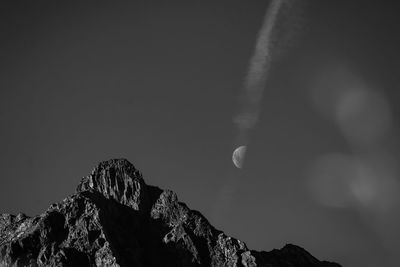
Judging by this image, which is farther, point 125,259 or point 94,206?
point 94,206

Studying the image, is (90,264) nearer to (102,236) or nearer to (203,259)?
(102,236)

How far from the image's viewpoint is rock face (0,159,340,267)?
501ft

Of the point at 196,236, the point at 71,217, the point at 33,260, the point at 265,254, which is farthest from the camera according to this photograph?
the point at 265,254

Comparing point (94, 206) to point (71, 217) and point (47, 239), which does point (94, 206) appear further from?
point (47, 239)

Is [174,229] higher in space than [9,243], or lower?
higher

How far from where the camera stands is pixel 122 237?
168250 millimetres

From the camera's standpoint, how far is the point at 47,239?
157375 mm

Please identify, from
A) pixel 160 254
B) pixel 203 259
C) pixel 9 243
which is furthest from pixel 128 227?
pixel 9 243

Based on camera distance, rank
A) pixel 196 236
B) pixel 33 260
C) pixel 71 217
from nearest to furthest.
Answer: pixel 33 260 → pixel 71 217 → pixel 196 236

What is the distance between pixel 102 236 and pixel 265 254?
6089 cm

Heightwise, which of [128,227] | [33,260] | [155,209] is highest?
[155,209]

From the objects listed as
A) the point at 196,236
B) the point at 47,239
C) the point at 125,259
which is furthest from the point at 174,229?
the point at 47,239

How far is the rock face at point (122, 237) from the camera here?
153m

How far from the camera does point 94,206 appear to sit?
169 m
